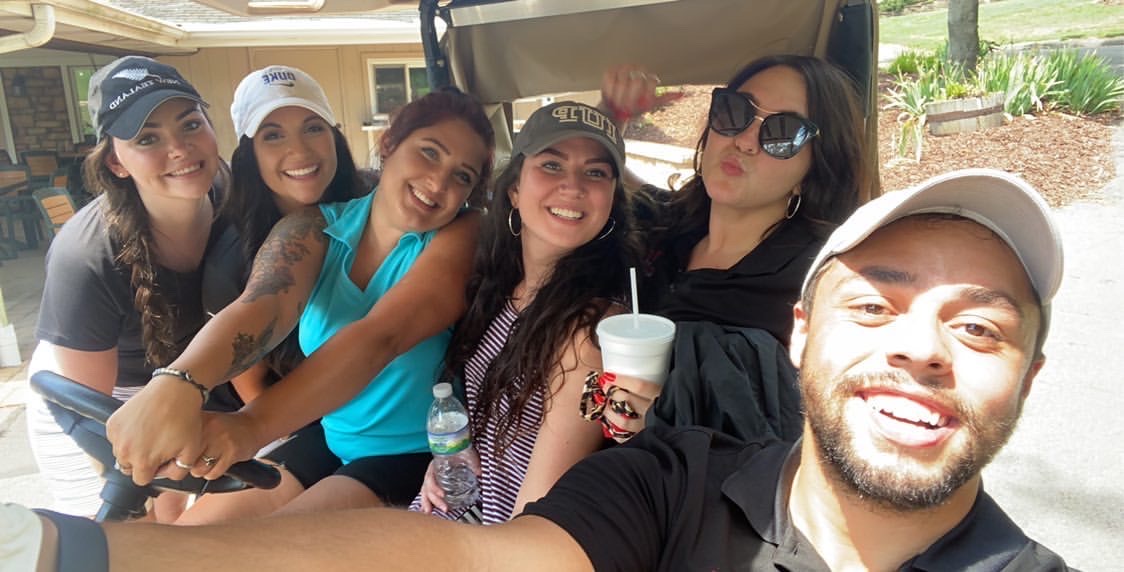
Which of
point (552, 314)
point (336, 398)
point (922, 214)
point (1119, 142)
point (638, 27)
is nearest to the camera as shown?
point (922, 214)

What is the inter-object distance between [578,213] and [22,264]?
32.9ft

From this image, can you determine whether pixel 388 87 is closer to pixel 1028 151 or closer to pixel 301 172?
pixel 301 172

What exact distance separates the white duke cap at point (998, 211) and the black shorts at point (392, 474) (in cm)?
162

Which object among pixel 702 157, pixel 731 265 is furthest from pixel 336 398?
pixel 702 157

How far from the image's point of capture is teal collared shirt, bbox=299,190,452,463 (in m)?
2.31

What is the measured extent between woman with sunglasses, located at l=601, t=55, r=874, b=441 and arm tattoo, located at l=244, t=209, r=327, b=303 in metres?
1.12

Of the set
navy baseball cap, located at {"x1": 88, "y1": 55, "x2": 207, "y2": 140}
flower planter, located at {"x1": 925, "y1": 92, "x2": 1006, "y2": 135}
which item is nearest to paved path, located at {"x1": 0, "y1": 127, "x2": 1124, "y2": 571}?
navy baseball cap, located at {"x1": 88, "y1": 55, "x2": 207, "y2": 140}

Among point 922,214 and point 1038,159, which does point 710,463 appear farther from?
point 1038,159

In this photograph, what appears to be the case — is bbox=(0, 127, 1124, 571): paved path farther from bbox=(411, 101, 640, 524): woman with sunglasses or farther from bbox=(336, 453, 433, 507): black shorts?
bbox=(336, 453, 433, 507): black shorts

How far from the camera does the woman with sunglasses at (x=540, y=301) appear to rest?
1938 mm

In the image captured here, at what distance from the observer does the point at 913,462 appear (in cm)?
121

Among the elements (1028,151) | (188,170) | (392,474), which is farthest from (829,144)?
(1028,151)

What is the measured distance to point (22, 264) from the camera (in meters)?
9.29

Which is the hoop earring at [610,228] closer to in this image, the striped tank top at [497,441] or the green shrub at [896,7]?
the striped tank top at [497,441]
